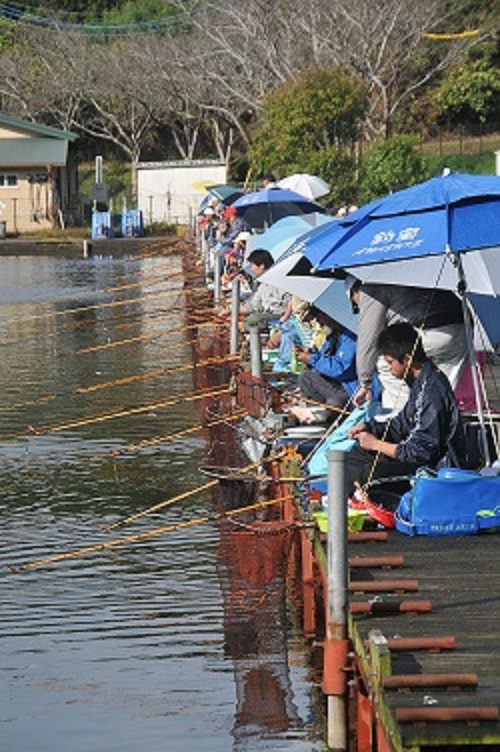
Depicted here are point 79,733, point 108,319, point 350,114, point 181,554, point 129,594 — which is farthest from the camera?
point 350,114

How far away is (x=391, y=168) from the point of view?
45281 mm

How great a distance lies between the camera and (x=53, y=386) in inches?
925

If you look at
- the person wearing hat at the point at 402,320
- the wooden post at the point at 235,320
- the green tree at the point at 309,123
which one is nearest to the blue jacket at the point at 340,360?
the person wearing hat at the point at 402,320

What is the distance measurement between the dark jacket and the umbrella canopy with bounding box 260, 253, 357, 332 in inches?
174

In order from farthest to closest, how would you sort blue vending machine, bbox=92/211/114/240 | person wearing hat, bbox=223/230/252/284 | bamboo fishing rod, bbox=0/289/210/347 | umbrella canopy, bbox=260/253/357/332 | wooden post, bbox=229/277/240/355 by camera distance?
blue vending machine, bbox=92/211/114/240 < bamboo fishing rod, bbox=0/289/210/347 < person wearing hat, bbox=223/230/252/284 < wooden post, bbox=229/277/240/355 < umbrella canopy, bbox=260/253/357/332

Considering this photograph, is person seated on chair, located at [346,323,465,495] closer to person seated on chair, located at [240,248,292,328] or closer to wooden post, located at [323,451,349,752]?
wooden post, located at [323,451,349,752]

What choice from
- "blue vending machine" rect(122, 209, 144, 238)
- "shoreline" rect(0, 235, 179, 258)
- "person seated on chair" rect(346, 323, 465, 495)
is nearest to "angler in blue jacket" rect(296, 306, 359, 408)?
"person seated on chair" rect(346, 323, 465, 495)

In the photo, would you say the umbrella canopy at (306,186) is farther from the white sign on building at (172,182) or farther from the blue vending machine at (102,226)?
the white sign on building at (172,182)

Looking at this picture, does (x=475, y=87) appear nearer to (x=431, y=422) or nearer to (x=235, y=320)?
(x=235, y=320)

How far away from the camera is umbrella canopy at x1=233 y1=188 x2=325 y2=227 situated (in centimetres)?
2831

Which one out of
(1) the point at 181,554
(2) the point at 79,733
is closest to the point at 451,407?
(2) the point at 79,733

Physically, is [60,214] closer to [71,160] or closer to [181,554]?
[71,160]

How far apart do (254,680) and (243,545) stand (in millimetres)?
3531

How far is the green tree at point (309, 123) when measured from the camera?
1965 inches
